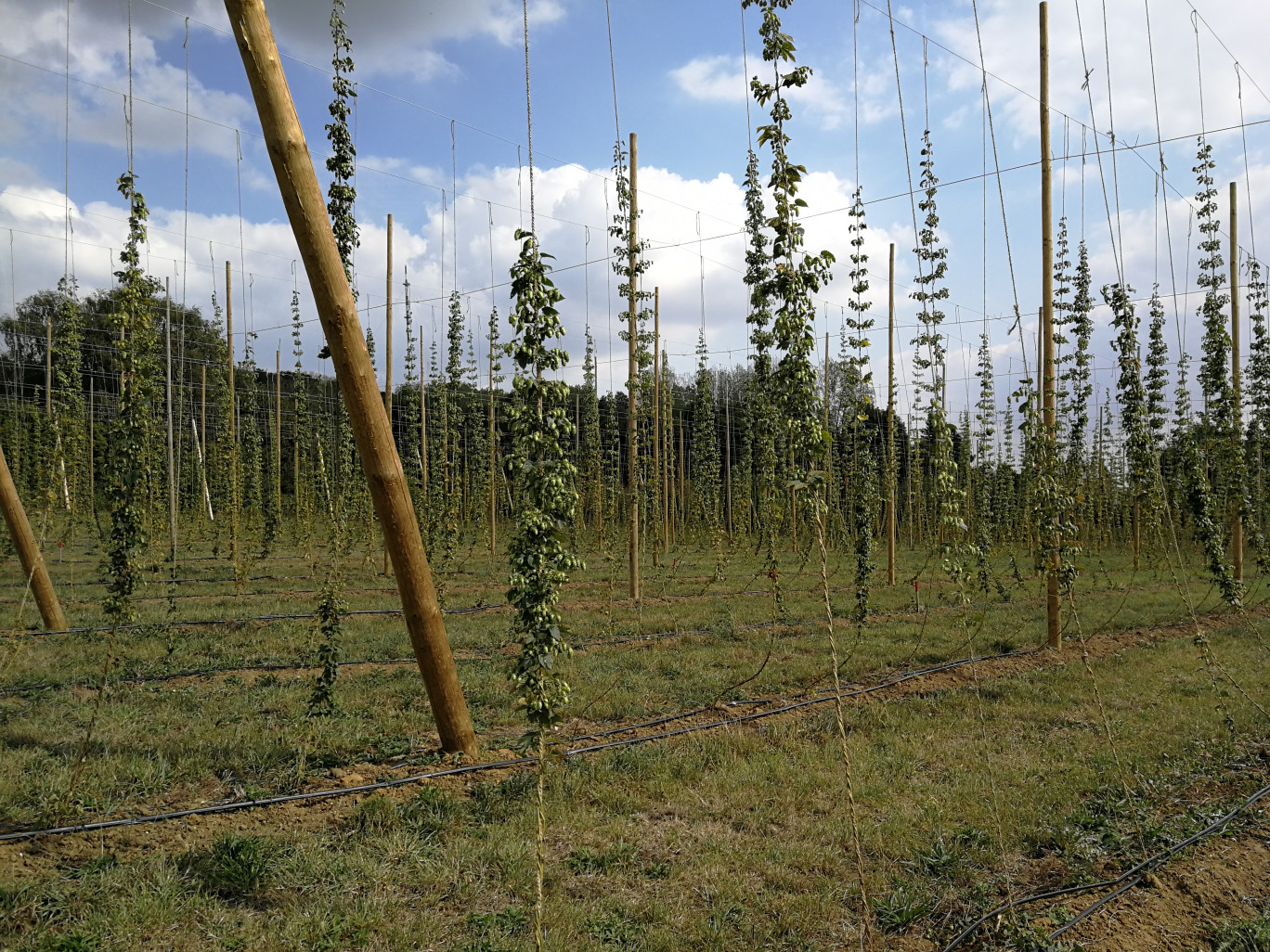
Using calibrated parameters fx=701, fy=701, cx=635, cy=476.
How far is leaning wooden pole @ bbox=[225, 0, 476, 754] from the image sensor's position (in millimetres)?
4355

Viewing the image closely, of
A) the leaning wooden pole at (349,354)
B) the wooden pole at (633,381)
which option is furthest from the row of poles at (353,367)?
the wooden pole at (633,381)

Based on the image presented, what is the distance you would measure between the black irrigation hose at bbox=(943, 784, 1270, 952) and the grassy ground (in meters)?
0.16

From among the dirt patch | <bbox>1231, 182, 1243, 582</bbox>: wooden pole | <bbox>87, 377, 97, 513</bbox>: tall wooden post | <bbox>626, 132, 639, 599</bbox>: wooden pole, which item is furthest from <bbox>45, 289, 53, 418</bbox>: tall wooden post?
<bbox>1231, 182, 1243, 582</bbox>: wooden pole

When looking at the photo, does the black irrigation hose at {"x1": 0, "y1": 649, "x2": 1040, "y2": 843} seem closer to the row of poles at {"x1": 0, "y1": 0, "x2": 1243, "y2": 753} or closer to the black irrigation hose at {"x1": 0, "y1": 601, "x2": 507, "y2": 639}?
the row of poles at {"x1": 0, "y1": 0, "x2": 1243, "y2": 753}

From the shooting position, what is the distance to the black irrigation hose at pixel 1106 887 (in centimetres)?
317

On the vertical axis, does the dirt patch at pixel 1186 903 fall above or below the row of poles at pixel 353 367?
below

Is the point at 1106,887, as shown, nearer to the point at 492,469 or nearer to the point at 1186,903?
the point at 1186,903

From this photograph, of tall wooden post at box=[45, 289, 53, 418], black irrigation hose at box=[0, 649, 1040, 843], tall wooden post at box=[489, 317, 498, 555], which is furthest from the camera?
tall wooden post at box=[45, 289, 53, 418]

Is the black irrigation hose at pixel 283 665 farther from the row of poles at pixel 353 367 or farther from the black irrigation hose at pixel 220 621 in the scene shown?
the row of poles at pixel 353 367

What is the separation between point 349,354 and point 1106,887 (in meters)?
5.30

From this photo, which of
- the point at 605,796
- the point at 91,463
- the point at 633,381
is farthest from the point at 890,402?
the point at 91,463

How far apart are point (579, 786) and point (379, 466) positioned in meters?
2.61

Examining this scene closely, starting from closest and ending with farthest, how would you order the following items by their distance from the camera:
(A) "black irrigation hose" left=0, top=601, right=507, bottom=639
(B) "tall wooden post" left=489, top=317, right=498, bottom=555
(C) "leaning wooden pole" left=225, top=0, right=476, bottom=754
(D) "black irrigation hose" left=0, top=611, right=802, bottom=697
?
(C) "leaning wooden pole" left=225, top=0, right=476, bottom=754 < (D) "black irrigation hose" left=0, top=611, right=802, bottom=697 < (A) "black irrigation hose" left=0, top=601, right=507, bottom=639 < (B) "tall wooden post" left=489, top=317, right=498, bottom=555

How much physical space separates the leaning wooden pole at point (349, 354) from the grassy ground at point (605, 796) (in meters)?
0.85
